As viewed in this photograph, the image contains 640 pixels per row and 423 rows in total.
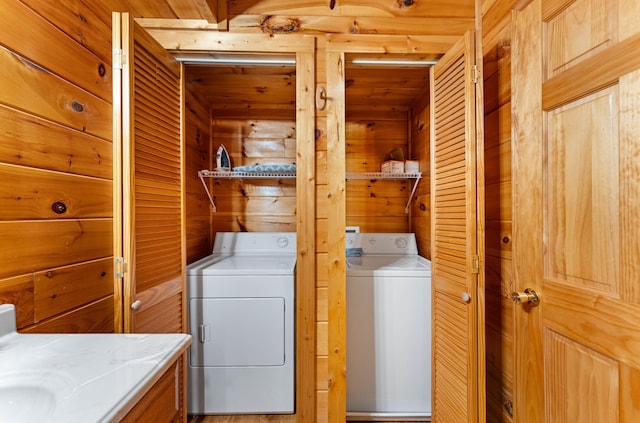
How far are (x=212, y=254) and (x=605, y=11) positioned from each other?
7.98 ft

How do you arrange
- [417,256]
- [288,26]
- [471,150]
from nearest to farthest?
1. [471,150]
2. [288,26]
3. [417,256]

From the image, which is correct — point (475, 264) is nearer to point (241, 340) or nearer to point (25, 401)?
point (241, 340)

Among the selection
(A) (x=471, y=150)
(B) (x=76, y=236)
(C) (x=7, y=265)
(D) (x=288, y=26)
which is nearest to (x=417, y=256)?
(A) (x=471, y=150)

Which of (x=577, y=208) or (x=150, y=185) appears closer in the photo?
(x=577, y=208)

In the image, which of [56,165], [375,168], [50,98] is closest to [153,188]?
[56,165]

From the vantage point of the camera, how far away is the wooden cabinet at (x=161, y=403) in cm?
64

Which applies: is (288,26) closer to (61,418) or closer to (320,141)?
(320,141)

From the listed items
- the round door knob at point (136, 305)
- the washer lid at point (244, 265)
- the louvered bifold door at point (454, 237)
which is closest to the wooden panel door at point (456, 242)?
the louvered bifold door at point (454, 237)

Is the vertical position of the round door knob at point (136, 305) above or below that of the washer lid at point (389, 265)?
below

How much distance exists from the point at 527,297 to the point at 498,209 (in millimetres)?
482

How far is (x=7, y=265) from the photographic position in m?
0.87

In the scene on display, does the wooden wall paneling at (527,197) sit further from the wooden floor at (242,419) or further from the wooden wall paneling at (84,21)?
the wooden wall paneling at (84,21)

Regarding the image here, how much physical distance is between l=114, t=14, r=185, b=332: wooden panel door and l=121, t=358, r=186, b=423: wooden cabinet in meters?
0.50

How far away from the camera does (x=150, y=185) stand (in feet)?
4.40
